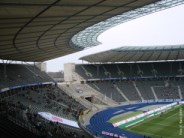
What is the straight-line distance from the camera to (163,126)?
140 feet

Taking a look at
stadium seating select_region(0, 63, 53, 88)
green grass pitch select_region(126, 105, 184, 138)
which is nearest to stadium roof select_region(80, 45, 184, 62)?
stadium seating select_region(0, 63, 53, 88)

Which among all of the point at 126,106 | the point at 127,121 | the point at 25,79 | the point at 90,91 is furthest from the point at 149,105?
the point at 25,79

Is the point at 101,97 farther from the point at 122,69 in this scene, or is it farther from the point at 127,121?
the point at 127,121

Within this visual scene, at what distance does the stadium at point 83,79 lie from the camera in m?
17.0

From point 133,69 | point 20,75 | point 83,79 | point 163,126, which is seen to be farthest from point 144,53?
point 20,75

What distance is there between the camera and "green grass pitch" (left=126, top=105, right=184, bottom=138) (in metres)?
37.8

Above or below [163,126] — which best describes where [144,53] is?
above

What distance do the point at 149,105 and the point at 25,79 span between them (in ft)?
92.2

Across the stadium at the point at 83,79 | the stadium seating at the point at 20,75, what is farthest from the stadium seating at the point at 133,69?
the stadium seating at the point at 20,75

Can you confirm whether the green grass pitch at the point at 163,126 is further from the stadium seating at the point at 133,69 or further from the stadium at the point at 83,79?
the stadium seating at the point at 133,69

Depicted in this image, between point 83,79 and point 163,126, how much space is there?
37.4 m

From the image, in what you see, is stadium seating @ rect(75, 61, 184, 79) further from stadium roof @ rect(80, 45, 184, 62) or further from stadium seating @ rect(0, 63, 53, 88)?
stadium seating @ rect(0, 63, 53, 88)

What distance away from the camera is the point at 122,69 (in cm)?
8300

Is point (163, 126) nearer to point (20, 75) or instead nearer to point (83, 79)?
point (20, 75)
